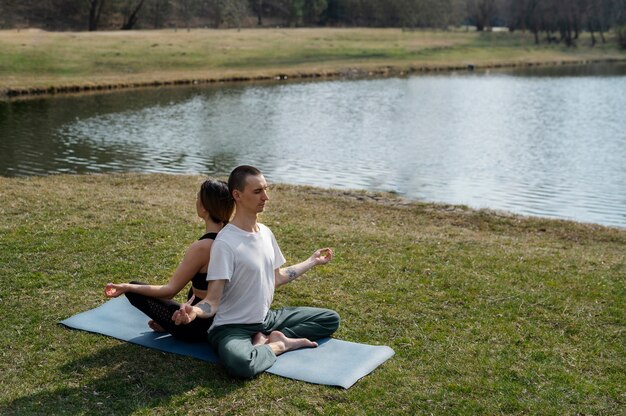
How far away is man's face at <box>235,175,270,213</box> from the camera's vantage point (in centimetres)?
706

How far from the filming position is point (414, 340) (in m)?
7.92

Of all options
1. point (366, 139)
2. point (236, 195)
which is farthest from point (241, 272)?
point (366, 139)

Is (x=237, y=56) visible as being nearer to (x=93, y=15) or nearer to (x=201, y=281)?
(x=93, y=15)

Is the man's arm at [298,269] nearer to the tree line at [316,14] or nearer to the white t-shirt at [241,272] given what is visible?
the white t-shirt at [241,272]

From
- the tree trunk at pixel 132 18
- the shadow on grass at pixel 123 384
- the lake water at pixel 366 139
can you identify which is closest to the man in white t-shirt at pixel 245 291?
the shadow on grass at pixel 123 384

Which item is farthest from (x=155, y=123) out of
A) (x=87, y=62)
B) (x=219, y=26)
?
(x=219, y=26)

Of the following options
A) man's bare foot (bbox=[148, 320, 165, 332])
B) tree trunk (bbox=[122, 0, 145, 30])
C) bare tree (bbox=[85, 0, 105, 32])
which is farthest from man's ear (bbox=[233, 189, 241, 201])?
tree trunk (bbox=[122, 0, 145, 30])

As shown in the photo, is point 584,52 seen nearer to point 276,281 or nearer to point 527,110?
point 527,110

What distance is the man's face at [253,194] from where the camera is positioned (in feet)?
23.2

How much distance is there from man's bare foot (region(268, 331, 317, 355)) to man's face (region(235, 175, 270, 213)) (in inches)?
48.5

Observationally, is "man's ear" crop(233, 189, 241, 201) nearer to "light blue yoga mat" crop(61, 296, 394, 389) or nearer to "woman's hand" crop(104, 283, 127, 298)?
"woman's hand" crop(104, 283, 127, 298)

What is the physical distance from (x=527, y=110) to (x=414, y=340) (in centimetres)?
3462

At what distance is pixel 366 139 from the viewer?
30.3 meters

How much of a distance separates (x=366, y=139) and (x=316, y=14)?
77908 mm
